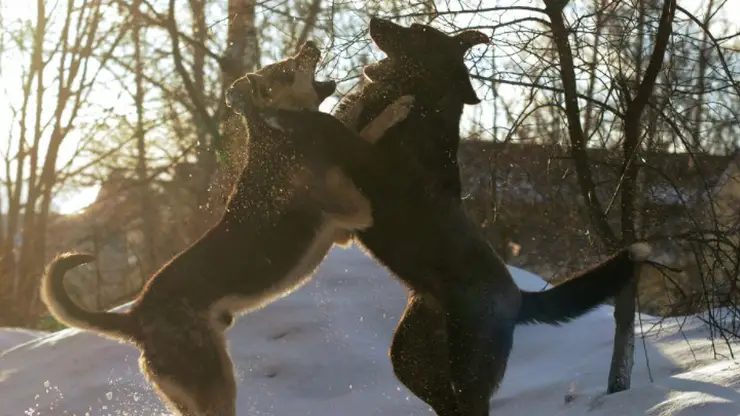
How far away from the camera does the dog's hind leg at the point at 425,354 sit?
10.9ft

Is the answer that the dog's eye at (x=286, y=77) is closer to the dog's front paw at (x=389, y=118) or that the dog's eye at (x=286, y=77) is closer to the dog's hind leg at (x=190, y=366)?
the dog's front paw at (x=389, y=118)

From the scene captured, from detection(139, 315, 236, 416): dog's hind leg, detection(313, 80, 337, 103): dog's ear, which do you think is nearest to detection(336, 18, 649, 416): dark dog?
detection(313, 80, 337, 103): dog's ear

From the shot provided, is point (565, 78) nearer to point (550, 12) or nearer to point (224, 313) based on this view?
point (550, 12)

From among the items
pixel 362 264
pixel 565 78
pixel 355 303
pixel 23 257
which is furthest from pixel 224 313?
pixel 23 257

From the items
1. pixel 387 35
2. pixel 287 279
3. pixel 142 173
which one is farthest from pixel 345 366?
pixel 142 173

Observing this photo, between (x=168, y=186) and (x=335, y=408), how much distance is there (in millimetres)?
7275

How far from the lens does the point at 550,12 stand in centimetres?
483

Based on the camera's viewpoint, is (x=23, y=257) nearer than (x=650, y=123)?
No

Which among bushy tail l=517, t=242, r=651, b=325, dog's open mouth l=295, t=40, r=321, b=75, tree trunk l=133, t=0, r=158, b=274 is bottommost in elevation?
bushy tail l=517, t=242, r=651, b=325

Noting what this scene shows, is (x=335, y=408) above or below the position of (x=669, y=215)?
below

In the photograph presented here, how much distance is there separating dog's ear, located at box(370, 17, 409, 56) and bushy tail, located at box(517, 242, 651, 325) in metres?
1.29

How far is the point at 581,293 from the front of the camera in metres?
3.41

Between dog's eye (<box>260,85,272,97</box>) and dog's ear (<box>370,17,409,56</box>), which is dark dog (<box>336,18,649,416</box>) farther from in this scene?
dog's eye (<box>260,85,272,97</box>)

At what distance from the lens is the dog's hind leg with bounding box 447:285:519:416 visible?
3148 mm
